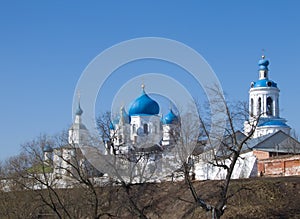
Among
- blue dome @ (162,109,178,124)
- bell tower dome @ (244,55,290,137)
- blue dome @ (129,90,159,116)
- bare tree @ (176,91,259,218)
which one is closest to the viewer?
bare tree @ (176,91,259,218)

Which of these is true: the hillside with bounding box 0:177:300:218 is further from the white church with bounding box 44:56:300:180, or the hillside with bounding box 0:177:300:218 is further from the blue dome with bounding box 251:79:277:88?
the blue dome with bounding box 251:79:277:88

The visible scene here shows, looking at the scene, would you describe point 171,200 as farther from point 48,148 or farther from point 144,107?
point 144,107

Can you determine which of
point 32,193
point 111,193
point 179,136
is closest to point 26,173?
point 32,193

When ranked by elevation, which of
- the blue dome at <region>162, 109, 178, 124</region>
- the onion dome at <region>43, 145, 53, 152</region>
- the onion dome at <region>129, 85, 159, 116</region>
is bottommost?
the onion dome at <region>43, 145, 53, 152</region>

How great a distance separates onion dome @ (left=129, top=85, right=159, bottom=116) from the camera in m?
57.3

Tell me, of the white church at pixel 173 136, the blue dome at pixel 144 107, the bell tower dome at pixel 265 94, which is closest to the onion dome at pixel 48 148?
the white church at pixel 173 136

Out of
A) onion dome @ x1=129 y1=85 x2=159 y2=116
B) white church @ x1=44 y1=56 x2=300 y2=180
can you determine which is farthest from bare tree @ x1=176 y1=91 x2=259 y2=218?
onion dome @ x1=129 y1=85 x2=159 y2=116

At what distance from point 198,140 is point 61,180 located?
9289 millimetres

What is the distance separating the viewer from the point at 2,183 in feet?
115

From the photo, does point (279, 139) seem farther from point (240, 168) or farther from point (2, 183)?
point (2, 183)

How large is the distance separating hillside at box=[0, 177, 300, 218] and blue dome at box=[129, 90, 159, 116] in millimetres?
22997

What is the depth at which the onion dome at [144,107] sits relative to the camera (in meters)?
57.3

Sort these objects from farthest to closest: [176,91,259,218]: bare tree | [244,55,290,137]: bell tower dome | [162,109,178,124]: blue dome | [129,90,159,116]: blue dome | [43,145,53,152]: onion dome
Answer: [244,55,290,137]: bell tower dome
[129,90,159,116]: blue dome
[162,109,178,124]: blue dome
[43,145,53,152]: onion dome
[176,91,259,218]: bare tree

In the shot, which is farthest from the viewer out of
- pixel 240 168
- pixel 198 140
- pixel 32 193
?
pixel 240 168
